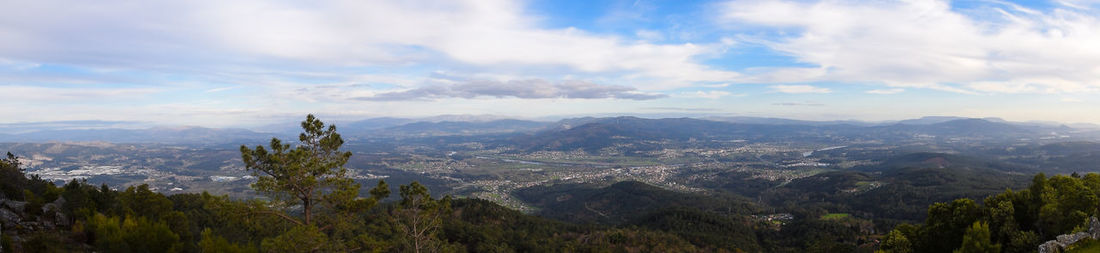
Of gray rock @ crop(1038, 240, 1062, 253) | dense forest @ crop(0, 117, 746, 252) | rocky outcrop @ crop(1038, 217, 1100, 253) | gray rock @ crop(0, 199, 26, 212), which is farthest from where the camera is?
gray rock @ crop(0, 199, 26, 212)

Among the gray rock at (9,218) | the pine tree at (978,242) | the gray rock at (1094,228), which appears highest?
the gray rock at (1094,228)

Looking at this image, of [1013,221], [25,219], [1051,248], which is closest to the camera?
[1051,248]

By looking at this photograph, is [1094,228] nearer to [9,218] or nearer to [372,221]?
[9,218]

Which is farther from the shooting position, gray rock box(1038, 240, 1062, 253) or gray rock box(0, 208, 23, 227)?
gray rock box(0, 208, 23, 227)

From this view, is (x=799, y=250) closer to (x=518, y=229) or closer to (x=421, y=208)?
(x=518, y=229)

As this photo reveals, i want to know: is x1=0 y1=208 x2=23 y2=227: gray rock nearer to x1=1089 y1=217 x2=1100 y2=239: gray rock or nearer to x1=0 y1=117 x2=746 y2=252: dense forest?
x1=0 y1=117 x2=746 y2=252: dense forest

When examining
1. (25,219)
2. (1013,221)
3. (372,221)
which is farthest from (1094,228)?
(372,221)

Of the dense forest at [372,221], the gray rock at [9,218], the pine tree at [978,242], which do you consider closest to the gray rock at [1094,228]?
the dense forest at [372,221]

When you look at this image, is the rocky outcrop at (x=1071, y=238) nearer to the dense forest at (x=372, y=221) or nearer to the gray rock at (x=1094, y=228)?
the gray rock at (x=1094, y=228)

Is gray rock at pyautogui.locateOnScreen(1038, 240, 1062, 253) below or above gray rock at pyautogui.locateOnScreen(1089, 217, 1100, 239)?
below

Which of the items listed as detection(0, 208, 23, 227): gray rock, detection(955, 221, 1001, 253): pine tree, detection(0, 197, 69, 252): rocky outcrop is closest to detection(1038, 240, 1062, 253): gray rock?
detection(955, 221, 1001, 253): pine tree

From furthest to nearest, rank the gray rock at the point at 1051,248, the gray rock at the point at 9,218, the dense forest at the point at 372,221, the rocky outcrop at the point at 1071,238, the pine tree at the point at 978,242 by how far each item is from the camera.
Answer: the pine tree at the point at 978,242, the gray rock at the point at 9,218, the gray rock at the point at 1051,248, the rocky outcrop at the point at 1071,238, the dense forest at the point at 372,221

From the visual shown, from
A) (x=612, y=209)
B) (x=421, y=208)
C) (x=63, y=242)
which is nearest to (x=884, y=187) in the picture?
(x=612, y=209)
